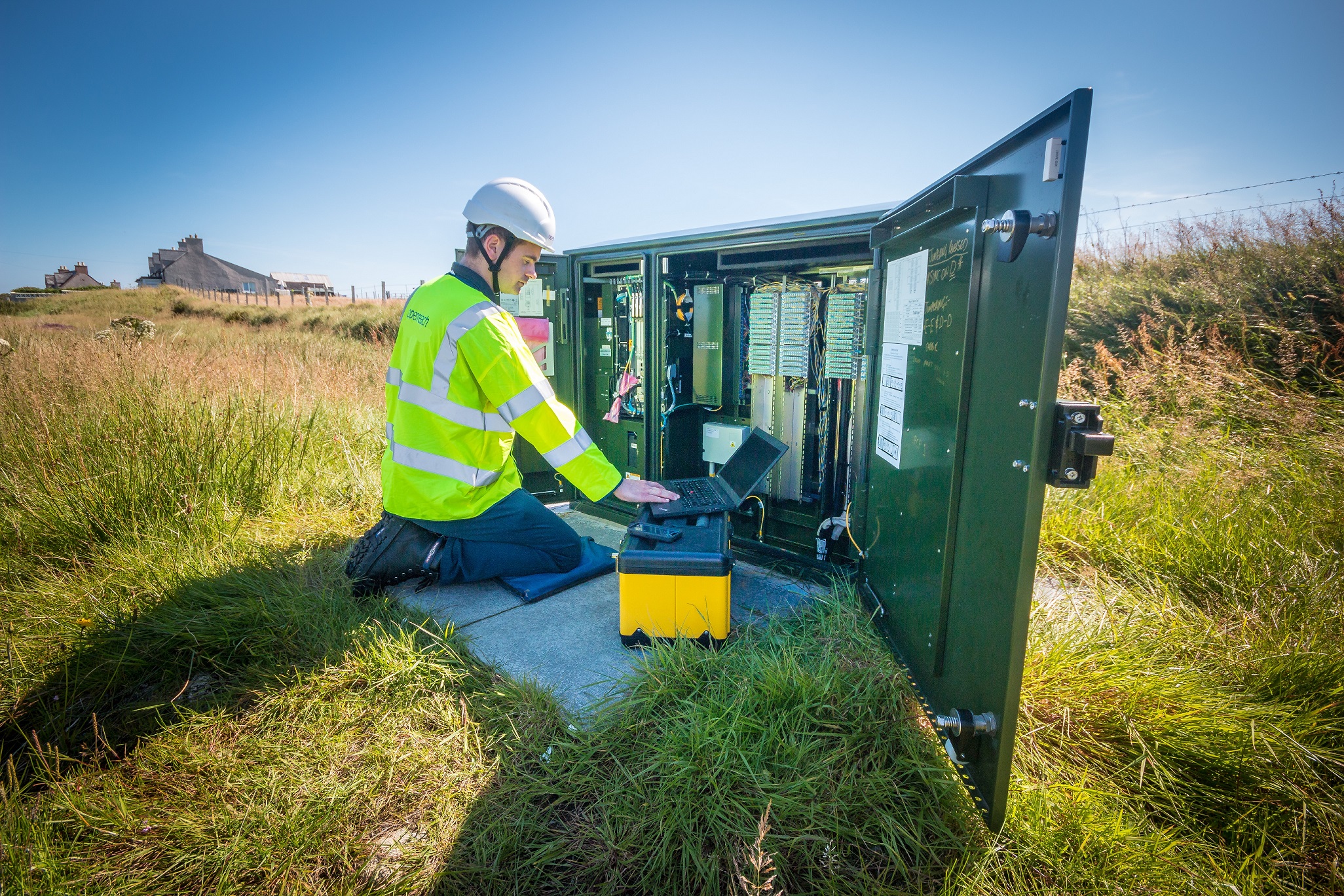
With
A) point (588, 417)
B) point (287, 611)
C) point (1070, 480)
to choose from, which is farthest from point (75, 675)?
point (1070, 480)

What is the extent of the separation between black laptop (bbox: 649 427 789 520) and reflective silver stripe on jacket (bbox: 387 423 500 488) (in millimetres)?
931

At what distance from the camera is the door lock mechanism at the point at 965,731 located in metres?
1.44

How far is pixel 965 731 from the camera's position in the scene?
4.92 ft

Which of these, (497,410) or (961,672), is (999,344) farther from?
(497,410)

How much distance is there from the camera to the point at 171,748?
75.1 inches

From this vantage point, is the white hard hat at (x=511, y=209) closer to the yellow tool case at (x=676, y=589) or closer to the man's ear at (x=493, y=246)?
the man's ear at (x=493, y=246)

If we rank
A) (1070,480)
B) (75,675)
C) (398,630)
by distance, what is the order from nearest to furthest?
1. (1070,480)
2. (75,675)
3. (398,630)

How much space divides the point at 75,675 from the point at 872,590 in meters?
3.30

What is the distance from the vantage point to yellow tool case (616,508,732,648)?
2.38m

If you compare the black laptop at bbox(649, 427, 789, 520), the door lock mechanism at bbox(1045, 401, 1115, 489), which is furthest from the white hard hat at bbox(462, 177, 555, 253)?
the door lock mechanism at bbox(1045, 401, 1115, 489)

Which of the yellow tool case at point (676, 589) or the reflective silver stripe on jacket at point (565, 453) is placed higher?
the reflective silver stripe on jacket at point (565, 453)

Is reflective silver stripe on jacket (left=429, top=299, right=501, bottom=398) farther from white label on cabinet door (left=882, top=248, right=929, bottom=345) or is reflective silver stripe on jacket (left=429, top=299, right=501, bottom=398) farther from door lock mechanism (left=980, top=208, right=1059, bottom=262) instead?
door lock mechanism (left=980, top=208, right=1059, bottom=262)

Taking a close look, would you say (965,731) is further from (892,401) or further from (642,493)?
(642,493)

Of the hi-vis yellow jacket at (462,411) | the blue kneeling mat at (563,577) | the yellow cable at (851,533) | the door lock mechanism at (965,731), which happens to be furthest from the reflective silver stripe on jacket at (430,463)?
the door lock mechanism at (965,731)
